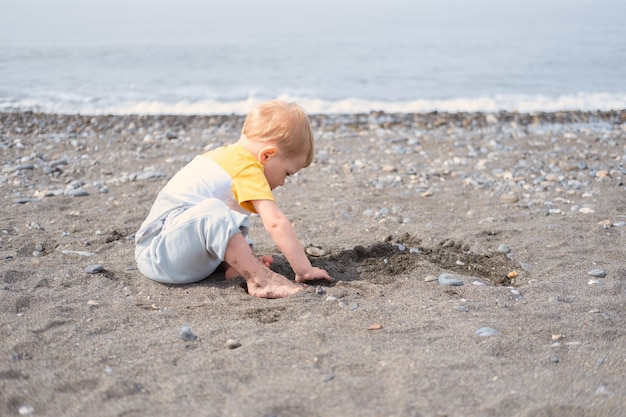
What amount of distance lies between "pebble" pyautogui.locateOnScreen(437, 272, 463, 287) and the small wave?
23.3 feet

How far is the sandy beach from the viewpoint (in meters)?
2.51

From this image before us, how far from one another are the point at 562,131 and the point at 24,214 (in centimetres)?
657

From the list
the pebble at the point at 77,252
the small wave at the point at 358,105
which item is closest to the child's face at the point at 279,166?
the pebble at the point at 77,252

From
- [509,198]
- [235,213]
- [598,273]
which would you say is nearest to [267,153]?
[235,213]

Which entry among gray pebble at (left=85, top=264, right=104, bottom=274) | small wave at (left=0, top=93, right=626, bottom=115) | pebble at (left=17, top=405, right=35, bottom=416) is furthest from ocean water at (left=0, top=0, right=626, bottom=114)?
pebble at (left=17, top=405, right=35, bottom=416)

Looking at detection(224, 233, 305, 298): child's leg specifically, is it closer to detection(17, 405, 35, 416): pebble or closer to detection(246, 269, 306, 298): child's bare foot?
detection(246, 269, 306, 298): child's bare foot

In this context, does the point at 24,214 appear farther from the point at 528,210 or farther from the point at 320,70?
the point at 320,70

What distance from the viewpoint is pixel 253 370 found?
2.68m

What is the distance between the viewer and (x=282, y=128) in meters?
3.70

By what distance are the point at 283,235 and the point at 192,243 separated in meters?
0.49

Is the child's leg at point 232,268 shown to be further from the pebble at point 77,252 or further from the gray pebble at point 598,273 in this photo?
the gray pebble at point 598,273

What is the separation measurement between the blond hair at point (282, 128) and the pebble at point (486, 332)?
141 cm

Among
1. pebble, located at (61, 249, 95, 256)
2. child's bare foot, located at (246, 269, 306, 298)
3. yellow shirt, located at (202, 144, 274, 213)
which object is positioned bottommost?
pebble, located at (61, 249, 95, 256)

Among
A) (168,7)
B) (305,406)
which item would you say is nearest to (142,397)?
(305,406)
